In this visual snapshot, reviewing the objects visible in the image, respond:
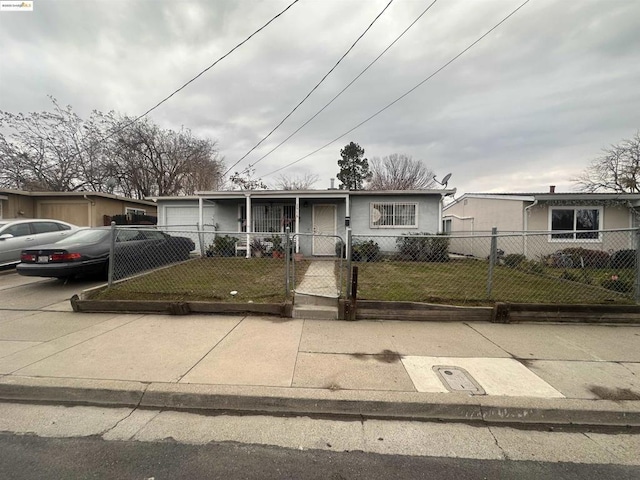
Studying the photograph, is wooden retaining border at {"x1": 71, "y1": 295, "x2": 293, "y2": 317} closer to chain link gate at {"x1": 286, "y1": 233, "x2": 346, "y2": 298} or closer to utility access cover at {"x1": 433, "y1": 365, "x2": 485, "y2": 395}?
chain link gate at {"x1": 286, "y1": 233, "x2": 346, "y2": 298}

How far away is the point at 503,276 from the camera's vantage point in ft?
26.2

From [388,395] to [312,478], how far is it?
110 centimetres

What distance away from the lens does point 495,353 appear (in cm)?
376

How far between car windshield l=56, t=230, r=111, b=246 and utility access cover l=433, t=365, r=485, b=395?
8.21 m

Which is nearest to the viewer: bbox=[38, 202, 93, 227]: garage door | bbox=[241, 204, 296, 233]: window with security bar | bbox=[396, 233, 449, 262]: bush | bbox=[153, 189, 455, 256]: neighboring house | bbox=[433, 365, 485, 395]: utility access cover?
bbox=[433, 365, 485, 395]: utility access cover

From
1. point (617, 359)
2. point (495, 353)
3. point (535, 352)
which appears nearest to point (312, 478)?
point (495, 353)

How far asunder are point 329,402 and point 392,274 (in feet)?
19.0

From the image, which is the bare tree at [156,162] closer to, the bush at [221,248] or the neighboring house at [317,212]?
the neighboring house at [317,212]

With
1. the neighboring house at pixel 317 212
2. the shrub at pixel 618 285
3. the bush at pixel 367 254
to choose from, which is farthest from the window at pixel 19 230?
the shrub at pixel 618 285

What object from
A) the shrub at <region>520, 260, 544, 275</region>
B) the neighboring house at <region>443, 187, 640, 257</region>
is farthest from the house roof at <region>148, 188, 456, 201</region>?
the shrub at <region>520, 260, 544, 275</region>

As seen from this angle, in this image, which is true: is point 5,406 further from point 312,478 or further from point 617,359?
point 617,359

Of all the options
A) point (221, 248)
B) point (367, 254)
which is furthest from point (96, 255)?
point (367, 254)

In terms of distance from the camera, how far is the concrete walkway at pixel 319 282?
5914 millimetres

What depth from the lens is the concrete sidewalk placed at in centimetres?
271
